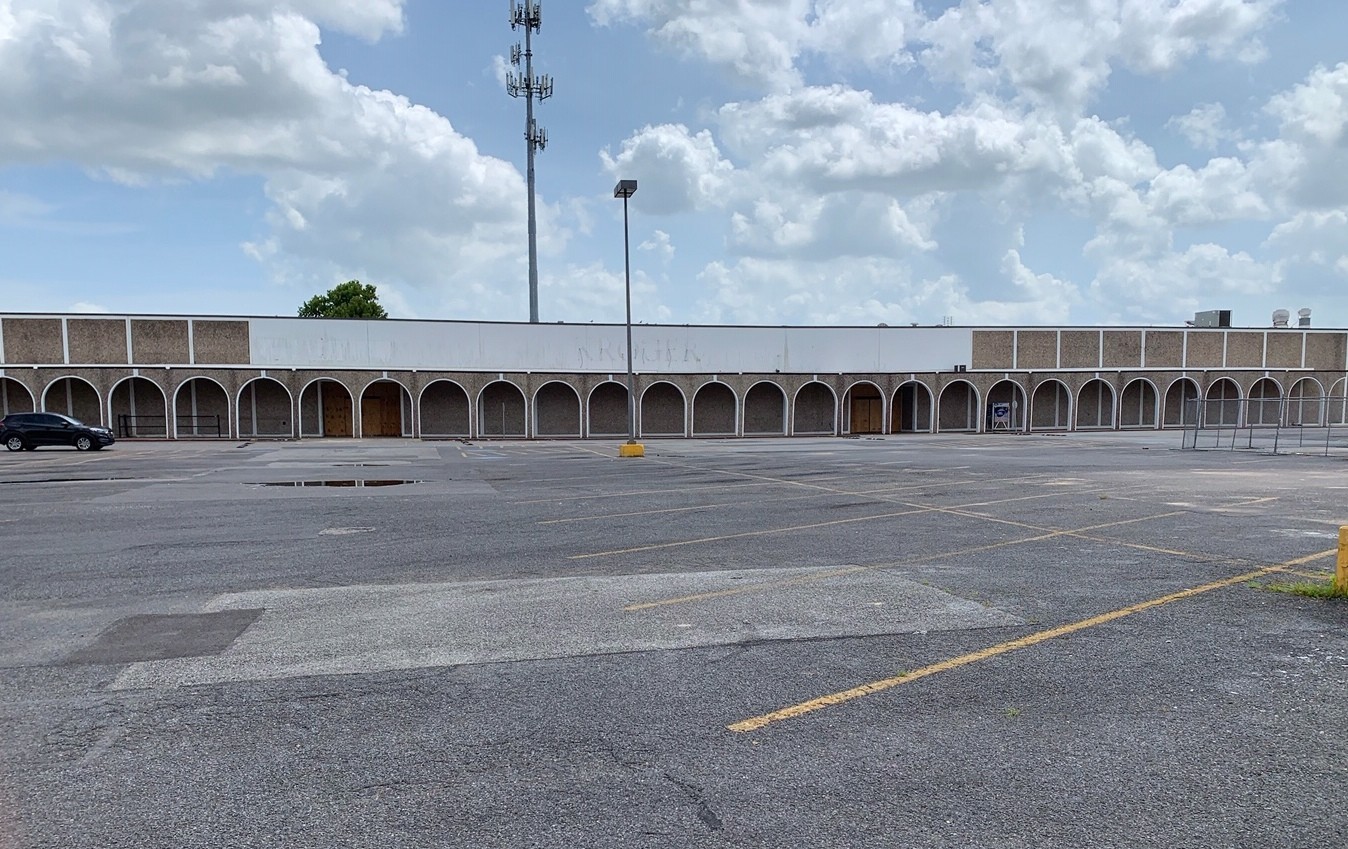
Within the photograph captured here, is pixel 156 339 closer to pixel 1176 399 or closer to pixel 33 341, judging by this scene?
pixel 33 341

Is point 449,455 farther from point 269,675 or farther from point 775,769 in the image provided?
point 775,769

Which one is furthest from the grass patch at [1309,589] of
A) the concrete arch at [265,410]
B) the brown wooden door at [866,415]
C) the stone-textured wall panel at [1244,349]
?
the stone-textured wall panel at [1244,349]

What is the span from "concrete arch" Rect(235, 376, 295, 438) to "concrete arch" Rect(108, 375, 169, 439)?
356 centimetres

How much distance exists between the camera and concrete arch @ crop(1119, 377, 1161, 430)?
54.0 metres

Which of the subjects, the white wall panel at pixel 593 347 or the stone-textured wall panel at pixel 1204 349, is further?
the stone-textured wall panel at pixel 1204 349

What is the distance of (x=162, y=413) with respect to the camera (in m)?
43.7

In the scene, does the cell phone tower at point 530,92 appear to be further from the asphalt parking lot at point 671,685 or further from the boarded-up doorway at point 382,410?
the asphalt parking lot at point 671,685

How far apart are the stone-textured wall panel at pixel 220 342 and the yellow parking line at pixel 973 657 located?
4454 centimetres

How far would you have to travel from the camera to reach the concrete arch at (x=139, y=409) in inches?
1699

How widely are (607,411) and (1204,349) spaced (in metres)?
37.5

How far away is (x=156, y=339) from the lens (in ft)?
140

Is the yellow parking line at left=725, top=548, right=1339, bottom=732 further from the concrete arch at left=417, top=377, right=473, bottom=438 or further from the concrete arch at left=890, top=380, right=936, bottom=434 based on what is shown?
the concrete arch at left=890, top=380, right=936, bottom=434

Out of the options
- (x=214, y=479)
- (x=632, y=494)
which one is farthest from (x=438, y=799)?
(x=214, y=479)

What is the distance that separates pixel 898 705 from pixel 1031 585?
3635mm
